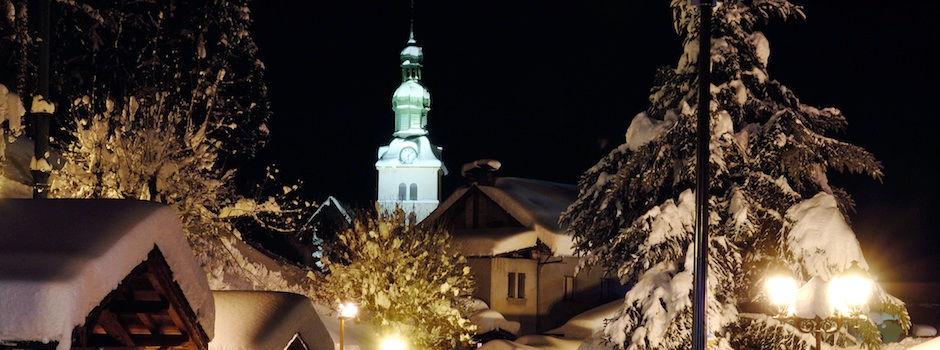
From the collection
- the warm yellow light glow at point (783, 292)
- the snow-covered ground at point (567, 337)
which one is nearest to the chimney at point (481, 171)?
the snow-covered ground at point (567, 337)

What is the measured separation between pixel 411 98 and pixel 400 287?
61.8 m

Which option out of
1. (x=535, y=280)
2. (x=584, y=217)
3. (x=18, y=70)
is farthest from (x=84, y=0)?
(x=535, y=280)

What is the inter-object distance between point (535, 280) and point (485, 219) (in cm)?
422

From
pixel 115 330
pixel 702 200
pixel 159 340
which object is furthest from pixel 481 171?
pixel 702 200

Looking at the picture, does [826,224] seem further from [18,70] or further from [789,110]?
[18,70]

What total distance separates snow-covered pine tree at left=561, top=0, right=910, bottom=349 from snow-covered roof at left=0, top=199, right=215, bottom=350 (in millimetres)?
8520

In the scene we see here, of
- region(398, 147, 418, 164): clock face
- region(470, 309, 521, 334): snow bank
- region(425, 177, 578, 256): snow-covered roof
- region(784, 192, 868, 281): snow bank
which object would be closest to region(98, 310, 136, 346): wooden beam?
region(784, 192, 868, 281): snow bank

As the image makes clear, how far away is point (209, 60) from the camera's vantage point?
21859mm

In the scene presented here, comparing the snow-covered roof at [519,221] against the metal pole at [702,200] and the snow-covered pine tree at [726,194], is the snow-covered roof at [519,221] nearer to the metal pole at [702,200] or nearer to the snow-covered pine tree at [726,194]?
the snow-covered pine tree at [726,194]

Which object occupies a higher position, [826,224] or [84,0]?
[84,0]

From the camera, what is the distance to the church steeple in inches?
3669

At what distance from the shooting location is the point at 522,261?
44.4 metres

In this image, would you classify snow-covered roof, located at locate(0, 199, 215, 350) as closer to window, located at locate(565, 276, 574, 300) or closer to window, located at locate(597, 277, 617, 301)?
window, located at locate(565, 276, 574, 300)

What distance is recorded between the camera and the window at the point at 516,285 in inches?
1736
